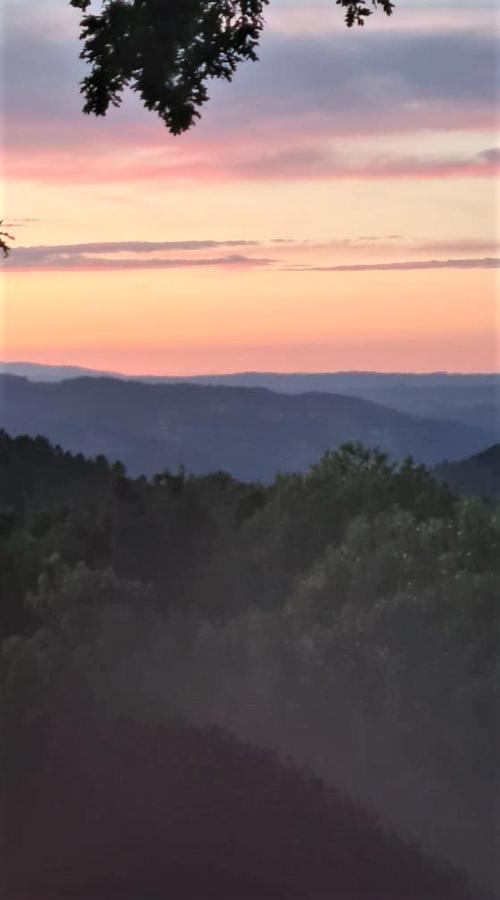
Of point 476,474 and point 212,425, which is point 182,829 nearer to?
point 476,474

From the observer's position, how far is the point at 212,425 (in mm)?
76312

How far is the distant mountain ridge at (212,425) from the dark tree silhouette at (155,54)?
1570 inches

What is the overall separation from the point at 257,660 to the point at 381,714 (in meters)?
4.22

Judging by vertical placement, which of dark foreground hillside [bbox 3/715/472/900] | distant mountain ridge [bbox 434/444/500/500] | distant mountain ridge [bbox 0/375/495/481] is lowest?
dark foreground hillside [bbox 3/715/472/900]

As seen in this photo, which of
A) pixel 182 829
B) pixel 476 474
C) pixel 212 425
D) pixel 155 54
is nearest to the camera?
pixel 155 54

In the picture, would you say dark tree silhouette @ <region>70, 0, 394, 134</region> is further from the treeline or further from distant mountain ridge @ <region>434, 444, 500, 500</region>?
distant mountain ridge @ <region>434, 444, 500, 500</region>

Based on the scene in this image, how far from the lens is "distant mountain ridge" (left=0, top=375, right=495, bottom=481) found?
194 feet

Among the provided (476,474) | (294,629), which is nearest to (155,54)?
(294,629)

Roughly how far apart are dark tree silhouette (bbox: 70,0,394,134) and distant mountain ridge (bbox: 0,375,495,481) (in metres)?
39.9

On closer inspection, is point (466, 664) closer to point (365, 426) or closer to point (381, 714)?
point (381, 714)

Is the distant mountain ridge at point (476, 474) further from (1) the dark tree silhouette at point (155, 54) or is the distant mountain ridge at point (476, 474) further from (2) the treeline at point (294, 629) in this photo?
(1) the dark tree silhouette at point (155, 54)

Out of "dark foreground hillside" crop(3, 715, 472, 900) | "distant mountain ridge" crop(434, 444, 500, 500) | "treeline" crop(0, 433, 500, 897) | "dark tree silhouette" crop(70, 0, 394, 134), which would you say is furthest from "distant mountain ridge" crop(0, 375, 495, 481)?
"dark tree silhouette" crop(70, 0, 394, 134)

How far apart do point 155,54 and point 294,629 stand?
99.2 feet

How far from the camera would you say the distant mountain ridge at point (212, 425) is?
59.0 m
